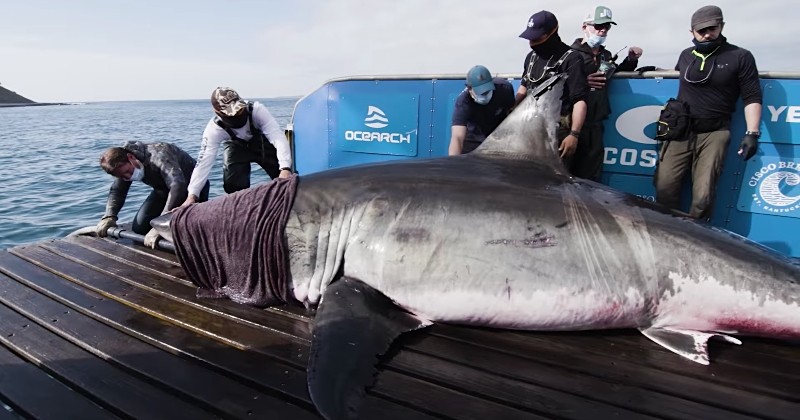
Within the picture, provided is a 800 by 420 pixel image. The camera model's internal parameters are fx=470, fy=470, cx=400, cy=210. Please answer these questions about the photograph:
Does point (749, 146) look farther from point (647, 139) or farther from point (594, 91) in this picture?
point (594, 91)

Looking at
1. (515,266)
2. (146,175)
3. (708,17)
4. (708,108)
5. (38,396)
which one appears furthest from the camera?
(146,175)

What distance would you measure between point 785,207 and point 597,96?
7.37 feet

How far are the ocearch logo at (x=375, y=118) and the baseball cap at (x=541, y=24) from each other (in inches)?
113

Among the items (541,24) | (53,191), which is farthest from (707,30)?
(53,191)

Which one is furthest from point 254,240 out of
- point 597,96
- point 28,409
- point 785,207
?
point 785,207

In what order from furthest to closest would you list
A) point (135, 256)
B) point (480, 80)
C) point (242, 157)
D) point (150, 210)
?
point (242, 157) < point (150, 210) < point (480, 80) < point (135, 256)

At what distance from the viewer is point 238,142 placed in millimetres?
6453

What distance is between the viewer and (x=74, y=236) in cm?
563

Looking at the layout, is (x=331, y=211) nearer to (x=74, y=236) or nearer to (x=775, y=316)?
(x=775, y=316)

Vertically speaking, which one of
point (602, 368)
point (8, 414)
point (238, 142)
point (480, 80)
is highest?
point (480, 80)

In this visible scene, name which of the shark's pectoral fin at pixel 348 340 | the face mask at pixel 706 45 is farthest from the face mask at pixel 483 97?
the shark's pectoral fin at pixel 348 340

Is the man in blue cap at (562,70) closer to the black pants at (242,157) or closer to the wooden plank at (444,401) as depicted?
the wooden plank at (444,401)

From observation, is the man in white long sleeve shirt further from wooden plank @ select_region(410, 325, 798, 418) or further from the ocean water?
the ocean water

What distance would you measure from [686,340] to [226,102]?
508 centimetres
